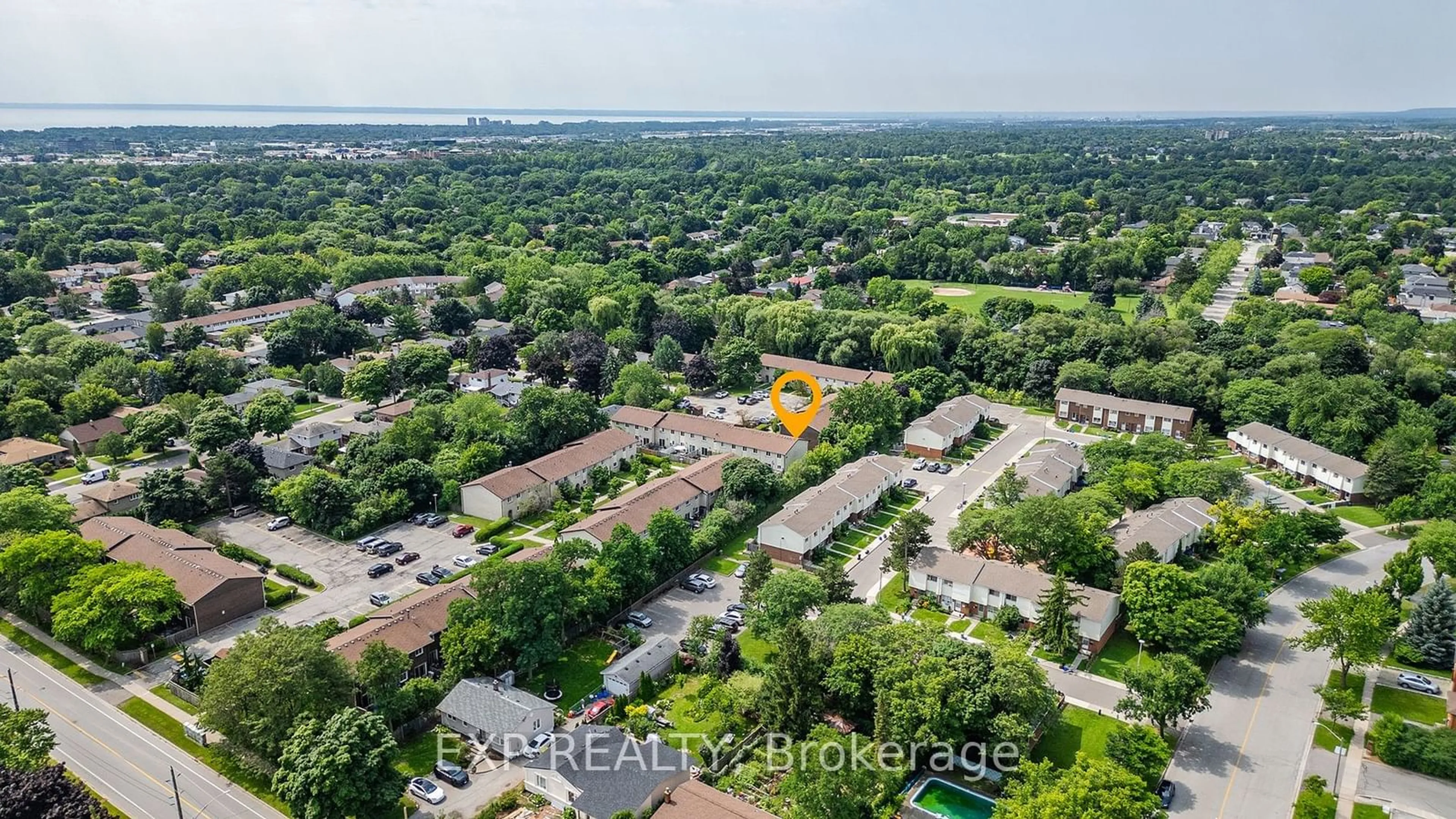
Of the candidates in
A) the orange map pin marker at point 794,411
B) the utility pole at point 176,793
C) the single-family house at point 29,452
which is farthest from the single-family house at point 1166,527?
the single-family house at point 29,452

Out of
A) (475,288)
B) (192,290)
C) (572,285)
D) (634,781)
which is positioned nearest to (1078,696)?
(634,781)

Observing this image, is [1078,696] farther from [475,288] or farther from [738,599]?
[475,288]

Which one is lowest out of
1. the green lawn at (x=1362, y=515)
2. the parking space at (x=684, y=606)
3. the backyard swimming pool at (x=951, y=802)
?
the parking space at (x=684, y=606)

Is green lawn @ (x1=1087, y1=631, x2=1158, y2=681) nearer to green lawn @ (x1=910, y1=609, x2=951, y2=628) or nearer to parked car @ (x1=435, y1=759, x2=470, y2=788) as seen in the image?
green lawn @ (x1=910, y1=609, x2=951, y2=628)

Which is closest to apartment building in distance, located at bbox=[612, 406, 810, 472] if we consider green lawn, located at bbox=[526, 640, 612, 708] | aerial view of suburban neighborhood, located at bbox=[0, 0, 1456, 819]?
aerial view of suburban neighborhood, located at bbox=[0, 0, 1456, 819]

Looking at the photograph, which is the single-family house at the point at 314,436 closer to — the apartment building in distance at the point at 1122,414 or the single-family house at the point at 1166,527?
the single-family house at the point at 1166,527
